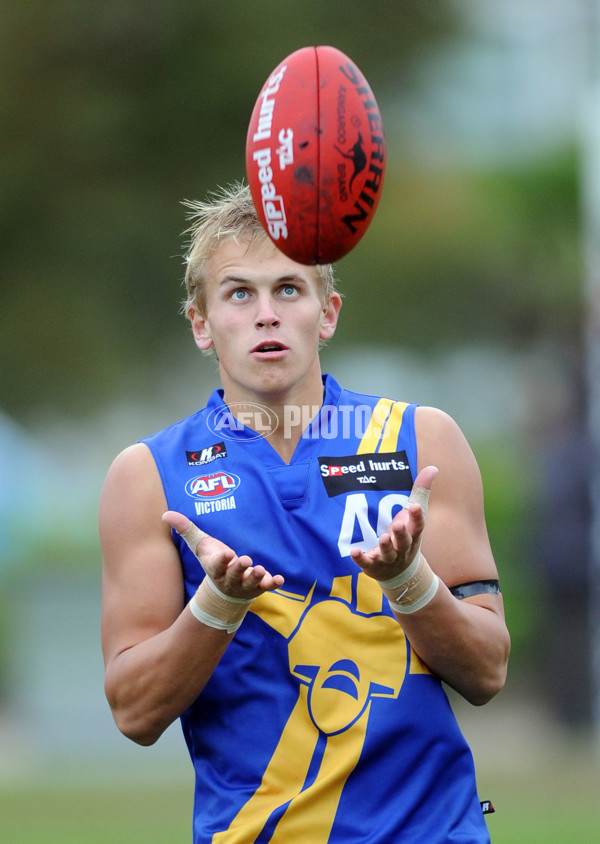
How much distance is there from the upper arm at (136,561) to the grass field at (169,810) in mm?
3653

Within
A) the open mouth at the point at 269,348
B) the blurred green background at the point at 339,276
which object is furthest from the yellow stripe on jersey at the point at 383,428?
the blurred green background at the point at 339,276

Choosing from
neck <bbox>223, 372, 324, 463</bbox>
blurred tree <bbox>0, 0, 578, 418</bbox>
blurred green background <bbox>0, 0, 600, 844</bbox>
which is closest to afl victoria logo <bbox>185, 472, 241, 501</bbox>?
neck <bbox>223, 372, 324, 463</bbox>

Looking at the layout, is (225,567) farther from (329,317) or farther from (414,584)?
(329,317)

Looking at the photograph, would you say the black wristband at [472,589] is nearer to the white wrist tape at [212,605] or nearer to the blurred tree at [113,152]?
the white wrist tape at [212,605]

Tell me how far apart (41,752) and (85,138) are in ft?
20.4

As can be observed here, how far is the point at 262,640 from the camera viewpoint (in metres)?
3.25

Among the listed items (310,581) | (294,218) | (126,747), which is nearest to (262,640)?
(310,581)

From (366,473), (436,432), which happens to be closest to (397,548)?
(366,473)

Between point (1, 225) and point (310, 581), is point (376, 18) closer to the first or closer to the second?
point (1, 225)

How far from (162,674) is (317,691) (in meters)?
0.39

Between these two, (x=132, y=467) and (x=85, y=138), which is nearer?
(x=132, y=467)

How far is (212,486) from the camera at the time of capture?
3383 mm

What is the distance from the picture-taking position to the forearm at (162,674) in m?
3.10

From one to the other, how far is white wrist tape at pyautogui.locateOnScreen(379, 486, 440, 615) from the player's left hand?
3 centimetres
